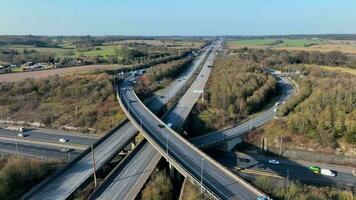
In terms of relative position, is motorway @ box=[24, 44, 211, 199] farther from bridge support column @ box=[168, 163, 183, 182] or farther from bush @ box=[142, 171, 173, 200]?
bridge support column @ box=[168, 163, 183, 182]

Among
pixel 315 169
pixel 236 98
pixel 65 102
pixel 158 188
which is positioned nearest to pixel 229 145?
pixel 315 169

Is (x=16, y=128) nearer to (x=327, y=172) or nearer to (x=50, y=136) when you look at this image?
(x=50, y=136)

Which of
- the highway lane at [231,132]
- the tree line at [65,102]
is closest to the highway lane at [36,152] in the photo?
the tree line at [65,102]

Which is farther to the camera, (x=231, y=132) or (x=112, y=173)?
(x=231, y=132)

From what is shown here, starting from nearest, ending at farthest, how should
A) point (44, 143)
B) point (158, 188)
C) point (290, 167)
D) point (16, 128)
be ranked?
point (158, 188)
point (290, 167)
point (44, 143)
point (16, 128)

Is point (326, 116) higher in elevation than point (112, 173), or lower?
higher

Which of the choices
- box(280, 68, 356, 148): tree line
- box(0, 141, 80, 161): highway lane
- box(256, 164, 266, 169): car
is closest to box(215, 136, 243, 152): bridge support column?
box(256, 164, 266, 169): car
